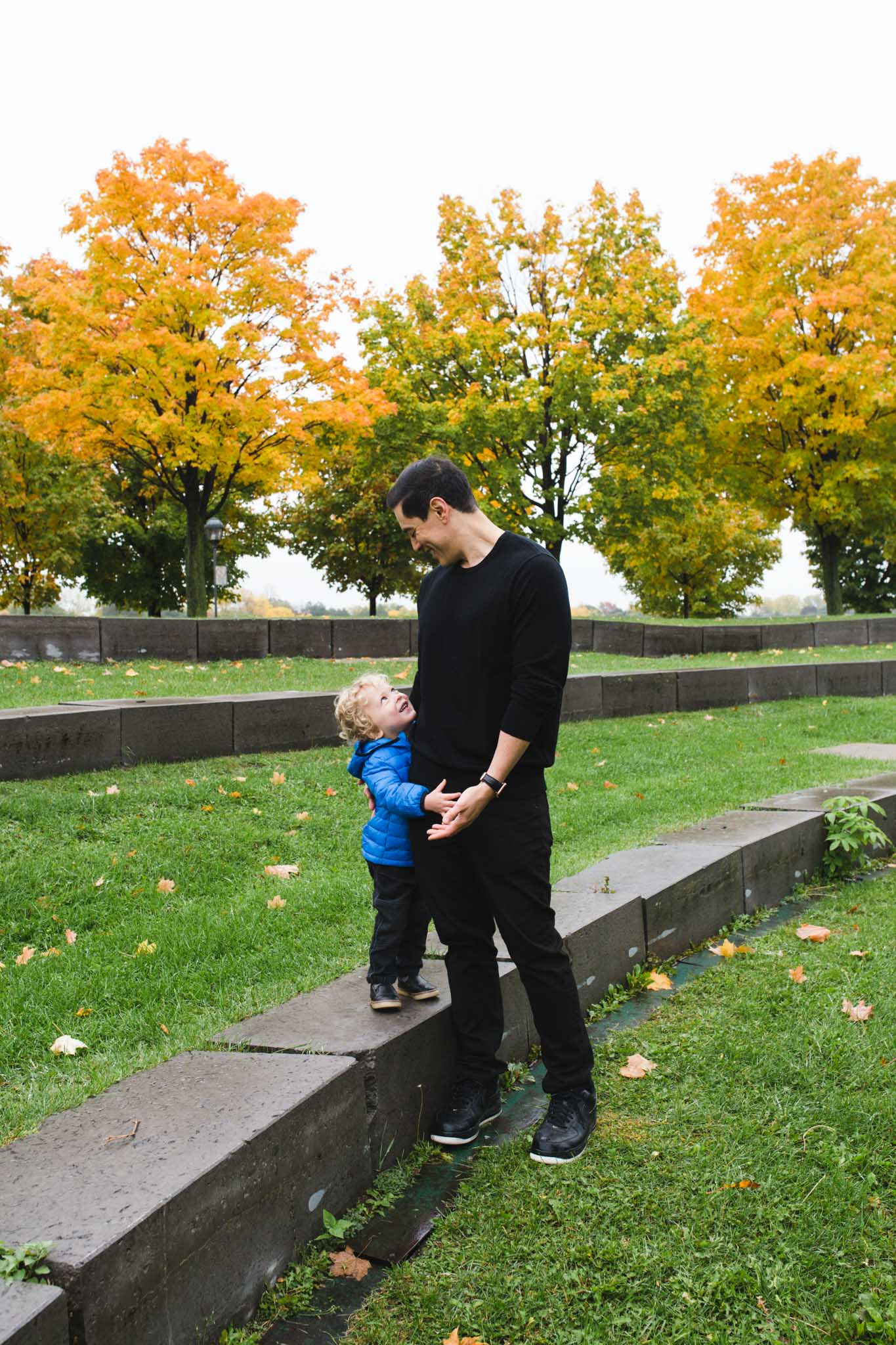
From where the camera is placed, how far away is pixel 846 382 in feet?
86.7

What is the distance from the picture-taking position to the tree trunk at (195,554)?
23.2m

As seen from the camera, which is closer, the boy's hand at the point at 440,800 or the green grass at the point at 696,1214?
the green grass at the point at 696,1214

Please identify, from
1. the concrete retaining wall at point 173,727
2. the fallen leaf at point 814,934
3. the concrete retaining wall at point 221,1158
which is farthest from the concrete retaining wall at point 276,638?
the concrete retaining wall at point 221,1158

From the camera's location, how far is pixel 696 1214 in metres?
2.63

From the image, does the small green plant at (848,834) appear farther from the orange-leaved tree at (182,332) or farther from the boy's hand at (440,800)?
the orange-leaved tree at (182,332)

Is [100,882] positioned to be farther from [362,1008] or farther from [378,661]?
[378,661]

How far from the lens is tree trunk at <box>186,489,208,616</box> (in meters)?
23.2

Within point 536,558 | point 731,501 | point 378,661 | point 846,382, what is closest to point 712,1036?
point 536,558

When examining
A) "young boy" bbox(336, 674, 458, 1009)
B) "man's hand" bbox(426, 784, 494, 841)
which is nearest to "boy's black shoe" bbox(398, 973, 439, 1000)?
"young boy" bbox(336, 674, 458, 1009)

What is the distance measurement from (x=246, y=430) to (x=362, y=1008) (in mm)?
19072

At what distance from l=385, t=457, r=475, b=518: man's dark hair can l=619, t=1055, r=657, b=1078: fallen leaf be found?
192 centimetres

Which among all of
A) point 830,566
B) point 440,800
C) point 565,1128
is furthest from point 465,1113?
point 830,566

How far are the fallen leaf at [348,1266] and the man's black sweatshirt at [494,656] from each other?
126 cm

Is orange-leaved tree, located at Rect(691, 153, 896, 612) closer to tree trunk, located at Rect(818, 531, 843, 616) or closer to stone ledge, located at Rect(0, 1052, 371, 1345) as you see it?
tree trunk, located at Rect(818, 531, 843, 616)
